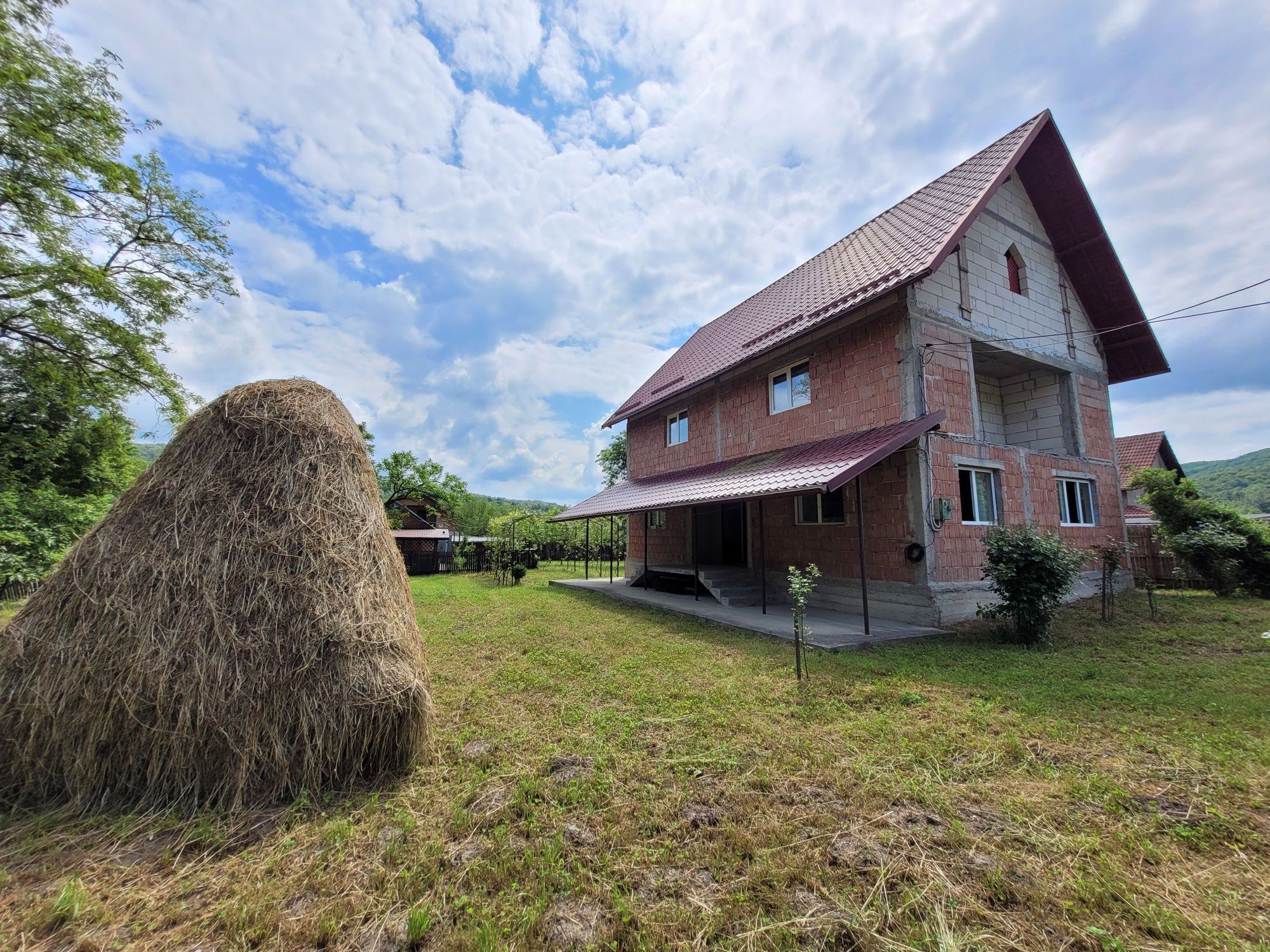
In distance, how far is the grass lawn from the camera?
199 cm

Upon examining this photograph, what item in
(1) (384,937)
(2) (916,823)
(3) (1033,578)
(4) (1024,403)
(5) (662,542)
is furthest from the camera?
(5) (662,542)

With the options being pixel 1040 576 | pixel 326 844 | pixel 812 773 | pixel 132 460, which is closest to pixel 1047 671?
pixel 1040 576

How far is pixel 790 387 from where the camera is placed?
11.3 meters

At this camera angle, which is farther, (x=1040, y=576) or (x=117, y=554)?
(x=1040, y=576)

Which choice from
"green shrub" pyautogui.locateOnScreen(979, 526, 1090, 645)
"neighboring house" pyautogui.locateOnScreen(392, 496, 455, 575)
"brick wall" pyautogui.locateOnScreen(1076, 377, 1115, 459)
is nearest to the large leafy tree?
"neighboring house" pyautogui.locateOnScreen(392, 496, 455, 575)

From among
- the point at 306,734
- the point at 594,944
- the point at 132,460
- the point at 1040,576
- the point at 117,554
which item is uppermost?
the point at 132,460

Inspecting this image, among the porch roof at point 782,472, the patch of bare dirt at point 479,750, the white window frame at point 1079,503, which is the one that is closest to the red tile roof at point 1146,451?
the white window frame at point 1079,503

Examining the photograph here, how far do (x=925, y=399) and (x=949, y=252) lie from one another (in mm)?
2540

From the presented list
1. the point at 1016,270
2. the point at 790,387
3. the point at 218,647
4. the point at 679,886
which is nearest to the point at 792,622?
the point at 790,387

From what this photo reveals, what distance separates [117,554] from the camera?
322 centimetres

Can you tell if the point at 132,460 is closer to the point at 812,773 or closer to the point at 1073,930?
the point at 812,773

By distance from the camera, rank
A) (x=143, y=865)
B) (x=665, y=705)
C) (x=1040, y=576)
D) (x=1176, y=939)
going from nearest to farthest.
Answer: (x=1176, y=939)
(x=143, y=865)
(x=665, y=705)
(x=1040, y=576)

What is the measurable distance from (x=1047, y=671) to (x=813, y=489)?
10.8ft

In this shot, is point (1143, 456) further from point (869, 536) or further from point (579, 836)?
point (579, 836)
